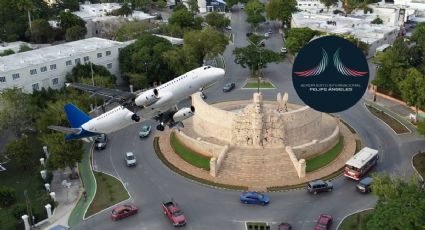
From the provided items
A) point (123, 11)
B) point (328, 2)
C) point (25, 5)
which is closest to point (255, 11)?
point (328, 2)

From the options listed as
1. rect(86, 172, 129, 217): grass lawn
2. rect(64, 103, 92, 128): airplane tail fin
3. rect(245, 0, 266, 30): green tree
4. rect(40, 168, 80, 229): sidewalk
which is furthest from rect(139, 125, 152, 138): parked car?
rect(245, 0, 266, 30): green tree

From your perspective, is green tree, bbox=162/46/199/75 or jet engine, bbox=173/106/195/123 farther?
green tree, bbox=162/46/199/75

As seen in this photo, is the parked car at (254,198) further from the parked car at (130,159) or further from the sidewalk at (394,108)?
the sidewalk at (394,108)

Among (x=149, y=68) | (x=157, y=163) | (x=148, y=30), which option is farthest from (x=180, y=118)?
(x=148, y=30)

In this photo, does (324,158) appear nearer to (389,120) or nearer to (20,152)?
(389,120)

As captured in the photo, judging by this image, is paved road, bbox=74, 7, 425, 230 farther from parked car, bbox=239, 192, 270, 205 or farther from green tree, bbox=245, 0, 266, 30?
green tree, bbox=245, 0, 266, 30

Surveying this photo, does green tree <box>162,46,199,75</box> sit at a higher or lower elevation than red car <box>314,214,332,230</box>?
higher

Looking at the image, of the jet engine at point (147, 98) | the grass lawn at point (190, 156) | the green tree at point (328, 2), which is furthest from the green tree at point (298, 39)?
the jet engine at point (147, 98)

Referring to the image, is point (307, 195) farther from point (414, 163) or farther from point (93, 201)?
point (93, 201)
